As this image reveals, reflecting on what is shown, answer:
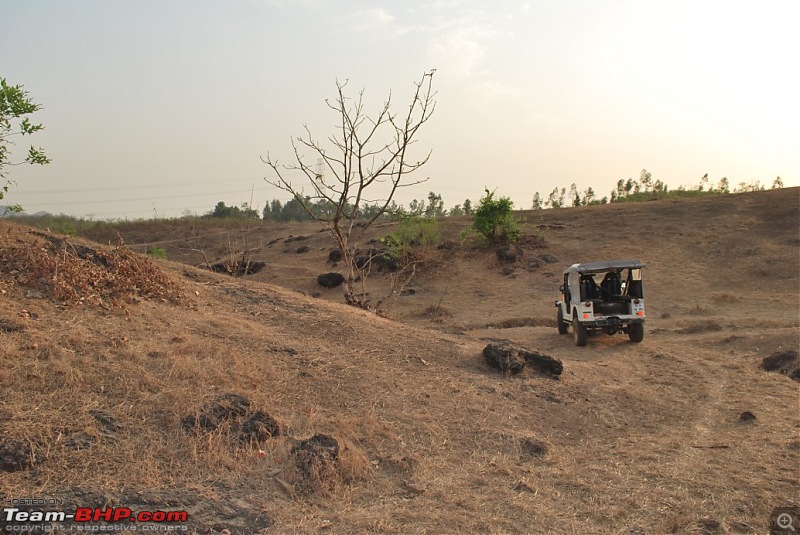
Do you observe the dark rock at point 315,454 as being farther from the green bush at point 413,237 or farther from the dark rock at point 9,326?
the green bush at point 413,237

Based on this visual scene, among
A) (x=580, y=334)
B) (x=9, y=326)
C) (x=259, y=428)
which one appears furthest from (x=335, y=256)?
(x=259, y=428)

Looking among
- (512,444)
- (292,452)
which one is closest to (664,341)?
(512,444)

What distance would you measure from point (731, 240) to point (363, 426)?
2439 centimetres

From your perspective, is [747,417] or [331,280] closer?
[747,417]

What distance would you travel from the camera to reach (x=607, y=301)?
13750mm

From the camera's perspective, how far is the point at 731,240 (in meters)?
25.5

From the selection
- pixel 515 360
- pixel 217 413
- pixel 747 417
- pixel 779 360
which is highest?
pixel 217 413

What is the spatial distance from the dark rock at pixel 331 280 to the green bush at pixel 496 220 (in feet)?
22.7
